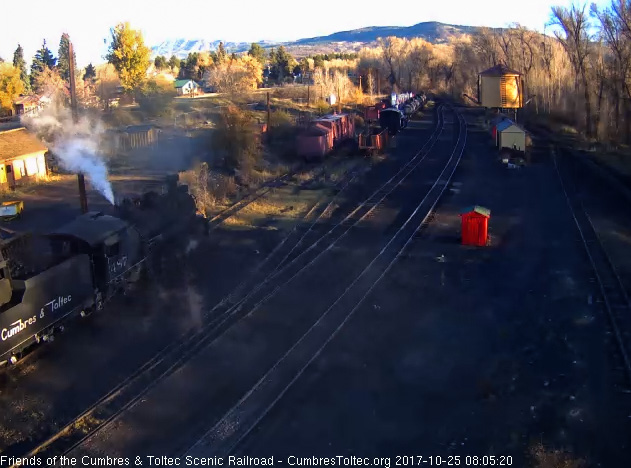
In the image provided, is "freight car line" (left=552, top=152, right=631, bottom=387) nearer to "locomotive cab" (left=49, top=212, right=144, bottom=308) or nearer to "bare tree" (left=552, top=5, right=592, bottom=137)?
"locomotive cab" (left=49, top=212, right=144, bottom=308)

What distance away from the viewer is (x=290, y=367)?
11.6 metres

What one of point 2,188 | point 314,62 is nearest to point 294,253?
point 2,188

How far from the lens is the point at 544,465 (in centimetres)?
836

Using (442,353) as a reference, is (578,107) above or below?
above

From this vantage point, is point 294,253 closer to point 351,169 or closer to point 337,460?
point 337,460

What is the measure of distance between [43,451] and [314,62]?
350 ft

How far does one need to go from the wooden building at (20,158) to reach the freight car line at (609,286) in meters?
28.3

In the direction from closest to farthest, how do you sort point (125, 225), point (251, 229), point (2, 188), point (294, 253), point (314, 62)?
point (125, 225) → point (294, 253) → point (251, 229) → point (2, 188) → point (314, 62)

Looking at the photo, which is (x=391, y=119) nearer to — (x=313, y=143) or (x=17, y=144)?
(x=313, y=143)

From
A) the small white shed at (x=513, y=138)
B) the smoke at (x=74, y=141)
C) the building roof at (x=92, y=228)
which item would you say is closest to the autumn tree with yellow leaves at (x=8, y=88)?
the smoke at (x=74, y=141)

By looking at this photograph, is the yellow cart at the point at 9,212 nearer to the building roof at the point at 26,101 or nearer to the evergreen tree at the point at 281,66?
the building roof at the point at 26,101

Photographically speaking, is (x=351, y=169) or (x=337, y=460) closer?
(x=337, y=460)

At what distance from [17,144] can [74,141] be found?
13092 mm

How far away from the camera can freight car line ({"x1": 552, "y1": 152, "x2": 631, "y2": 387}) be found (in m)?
12.4
